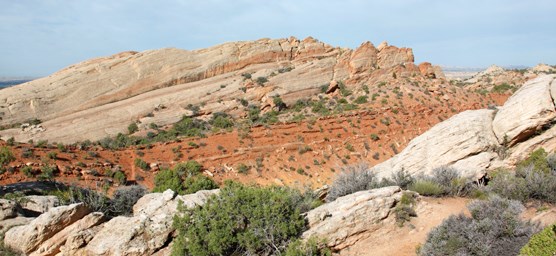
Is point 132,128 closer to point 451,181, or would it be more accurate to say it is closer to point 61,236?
point 61,236

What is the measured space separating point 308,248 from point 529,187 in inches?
202

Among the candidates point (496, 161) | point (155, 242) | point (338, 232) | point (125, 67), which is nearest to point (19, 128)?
point (125, 67)

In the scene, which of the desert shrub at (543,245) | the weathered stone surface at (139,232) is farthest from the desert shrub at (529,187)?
the weathered stone surface at (139,232)

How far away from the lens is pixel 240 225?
316 inches

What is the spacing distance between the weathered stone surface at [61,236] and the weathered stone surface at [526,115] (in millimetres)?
12074

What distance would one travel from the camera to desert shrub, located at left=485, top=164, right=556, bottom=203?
8039 mm

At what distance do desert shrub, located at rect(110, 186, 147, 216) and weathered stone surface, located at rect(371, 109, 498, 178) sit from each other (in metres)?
8.11

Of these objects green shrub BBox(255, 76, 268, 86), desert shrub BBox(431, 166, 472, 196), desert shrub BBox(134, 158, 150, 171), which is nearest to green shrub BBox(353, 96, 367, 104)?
green shrub BBox(255, 76, 268, 86)

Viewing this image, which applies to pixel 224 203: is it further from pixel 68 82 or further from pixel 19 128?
pixel 68 82

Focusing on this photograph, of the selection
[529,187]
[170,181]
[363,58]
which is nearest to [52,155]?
[170,181]

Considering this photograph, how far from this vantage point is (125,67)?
35906 mm

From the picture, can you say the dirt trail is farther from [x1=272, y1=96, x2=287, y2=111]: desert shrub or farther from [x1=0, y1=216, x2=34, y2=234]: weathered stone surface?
[x1=272, y1=96, x2=287, y2=111]: desert shrub

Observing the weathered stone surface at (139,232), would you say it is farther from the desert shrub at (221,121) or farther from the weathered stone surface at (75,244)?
the desert shrub at (221,121)

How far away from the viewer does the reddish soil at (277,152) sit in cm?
1880
